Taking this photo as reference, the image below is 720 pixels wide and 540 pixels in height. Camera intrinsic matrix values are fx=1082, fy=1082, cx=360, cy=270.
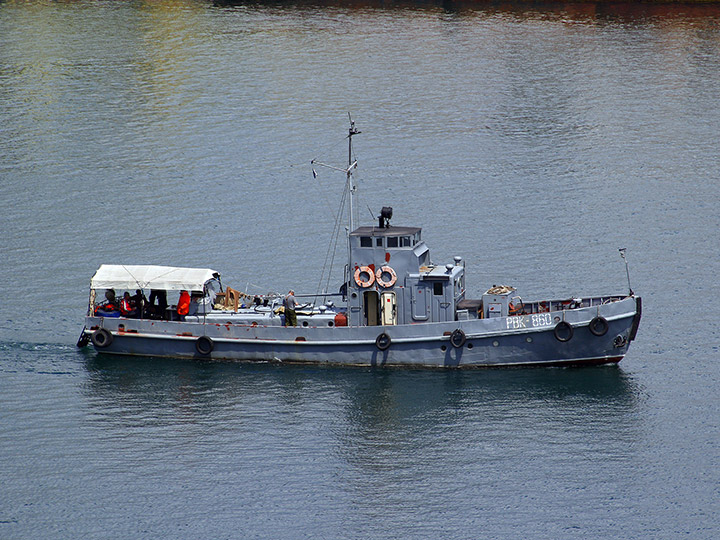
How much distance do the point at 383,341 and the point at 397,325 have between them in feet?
2.52

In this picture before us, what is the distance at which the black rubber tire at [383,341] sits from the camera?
39.1 m

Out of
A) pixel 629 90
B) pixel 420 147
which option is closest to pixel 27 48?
pixel 420 147

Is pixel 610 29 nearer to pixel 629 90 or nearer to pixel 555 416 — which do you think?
pixel 629 90

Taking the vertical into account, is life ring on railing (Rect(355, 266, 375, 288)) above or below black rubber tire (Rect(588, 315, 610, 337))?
above

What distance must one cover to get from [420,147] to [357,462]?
1510 inches

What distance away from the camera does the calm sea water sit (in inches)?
1224

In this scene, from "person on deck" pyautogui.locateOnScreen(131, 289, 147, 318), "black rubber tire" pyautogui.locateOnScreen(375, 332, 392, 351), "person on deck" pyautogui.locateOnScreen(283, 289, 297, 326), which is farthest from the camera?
"person on deck" pyautogui.locateOnScreen(131, 289, 147, 318)

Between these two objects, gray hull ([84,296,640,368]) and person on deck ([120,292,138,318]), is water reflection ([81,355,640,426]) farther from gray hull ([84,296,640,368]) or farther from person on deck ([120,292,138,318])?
person on deck ([120,292,138,318])

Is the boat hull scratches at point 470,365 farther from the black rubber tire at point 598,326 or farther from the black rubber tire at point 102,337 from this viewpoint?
the black rubber tire at point 102,337

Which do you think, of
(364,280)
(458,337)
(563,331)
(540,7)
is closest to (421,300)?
(458,337)

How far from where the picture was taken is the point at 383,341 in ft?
128

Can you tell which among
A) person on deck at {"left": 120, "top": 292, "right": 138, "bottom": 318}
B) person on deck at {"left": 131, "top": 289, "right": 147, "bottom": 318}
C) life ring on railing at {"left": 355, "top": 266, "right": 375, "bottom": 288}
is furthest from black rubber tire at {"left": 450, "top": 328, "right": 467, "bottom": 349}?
person on deck at {"left": 120, "top": 292, "right": 138, "bottom": 318}

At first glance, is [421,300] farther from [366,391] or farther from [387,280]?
A: [366,391]

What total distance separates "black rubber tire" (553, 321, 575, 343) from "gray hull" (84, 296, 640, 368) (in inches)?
1.4
